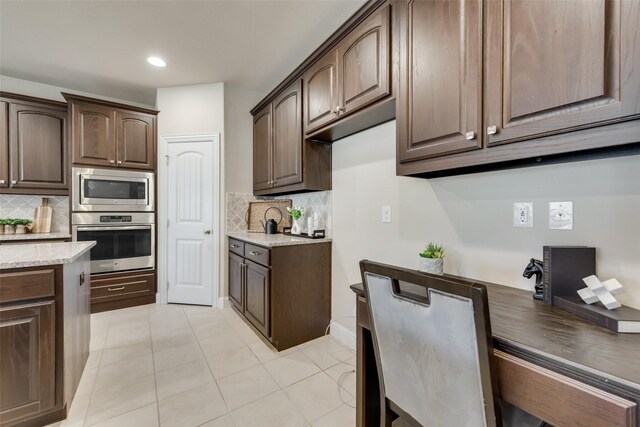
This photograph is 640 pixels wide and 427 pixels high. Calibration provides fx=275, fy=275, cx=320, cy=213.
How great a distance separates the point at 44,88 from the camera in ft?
10.9

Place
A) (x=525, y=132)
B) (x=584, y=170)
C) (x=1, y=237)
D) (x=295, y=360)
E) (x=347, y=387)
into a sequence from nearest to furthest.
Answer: (x=525, y=132) → (x=584, y=170) → (x=347, y=387) → (x=295, y=360) → (x=1, y=237)

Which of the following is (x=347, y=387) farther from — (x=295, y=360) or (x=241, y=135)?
(x=241, y=135)

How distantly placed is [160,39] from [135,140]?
1310mm

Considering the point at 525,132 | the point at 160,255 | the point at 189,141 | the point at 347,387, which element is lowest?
the point at 347,387

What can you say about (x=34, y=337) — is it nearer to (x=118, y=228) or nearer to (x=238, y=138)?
(x=118, y=228)

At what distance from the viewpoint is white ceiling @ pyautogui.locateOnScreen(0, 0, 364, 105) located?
212cm

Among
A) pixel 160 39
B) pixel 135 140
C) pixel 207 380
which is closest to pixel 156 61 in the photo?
pixel 160 39

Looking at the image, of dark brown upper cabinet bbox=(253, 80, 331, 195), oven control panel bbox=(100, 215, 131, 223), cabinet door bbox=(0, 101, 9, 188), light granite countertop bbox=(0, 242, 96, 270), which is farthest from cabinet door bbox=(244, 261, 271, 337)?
cabinet door bbox=(0, 101, 9, 188)

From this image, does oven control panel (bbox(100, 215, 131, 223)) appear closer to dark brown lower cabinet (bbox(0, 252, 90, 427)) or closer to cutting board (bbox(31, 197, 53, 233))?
cutting board (bbox(31, 197, 53, 233))

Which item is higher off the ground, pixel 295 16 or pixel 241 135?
pixel 295 16

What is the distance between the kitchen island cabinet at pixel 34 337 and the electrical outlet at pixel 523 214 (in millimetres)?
2255

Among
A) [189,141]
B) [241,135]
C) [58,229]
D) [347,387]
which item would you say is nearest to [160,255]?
[58,229]

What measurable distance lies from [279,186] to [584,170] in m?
2.29

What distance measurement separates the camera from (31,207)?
3203 millimetres
